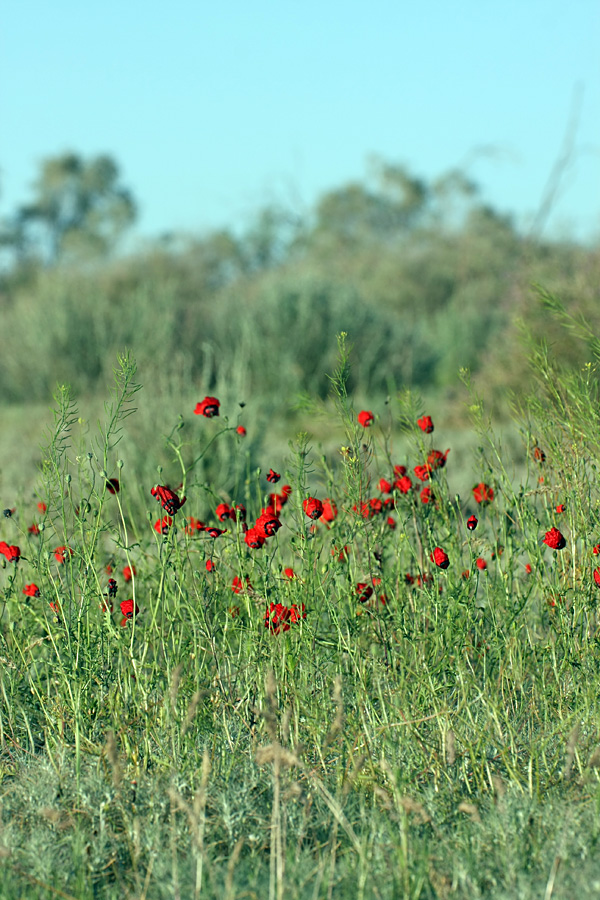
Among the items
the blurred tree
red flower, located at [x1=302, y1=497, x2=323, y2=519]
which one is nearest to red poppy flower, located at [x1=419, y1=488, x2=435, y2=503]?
red flower, located at [x1=302, y1=497, x2=323, y2=519]

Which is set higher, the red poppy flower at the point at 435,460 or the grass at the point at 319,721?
the red poppy flower at the point at 435,460

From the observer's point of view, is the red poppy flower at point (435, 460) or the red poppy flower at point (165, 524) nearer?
the red poppy flower at point (165, 524)

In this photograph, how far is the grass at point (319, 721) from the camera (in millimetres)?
1754

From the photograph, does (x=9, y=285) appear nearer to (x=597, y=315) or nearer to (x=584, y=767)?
(x=597, y=315)

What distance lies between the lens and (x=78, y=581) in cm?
231

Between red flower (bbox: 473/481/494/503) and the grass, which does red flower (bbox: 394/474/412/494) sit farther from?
red flower (bbox: 473/481/494/503)

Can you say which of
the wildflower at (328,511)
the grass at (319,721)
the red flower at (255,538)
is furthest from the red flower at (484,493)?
the red flower at (255,538)

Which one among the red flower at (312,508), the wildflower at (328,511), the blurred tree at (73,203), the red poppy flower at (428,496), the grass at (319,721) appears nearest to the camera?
the grass at (319,721)

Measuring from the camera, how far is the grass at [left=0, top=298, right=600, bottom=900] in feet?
5.75

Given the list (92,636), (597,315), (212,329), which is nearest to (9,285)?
(212,329)

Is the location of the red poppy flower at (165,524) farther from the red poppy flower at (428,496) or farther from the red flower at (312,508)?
the red poppy flower at (428,496)

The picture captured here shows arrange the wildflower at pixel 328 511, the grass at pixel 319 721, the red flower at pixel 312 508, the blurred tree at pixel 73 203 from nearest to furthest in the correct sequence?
the grass at pixel 319 721, the red flower at pixel 312 508, the wildflower at pixel 328 511, the blurred tree at pixel 73 203

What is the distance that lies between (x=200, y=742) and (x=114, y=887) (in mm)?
489

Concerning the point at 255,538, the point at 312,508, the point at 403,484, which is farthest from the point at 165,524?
the point at 403,484
